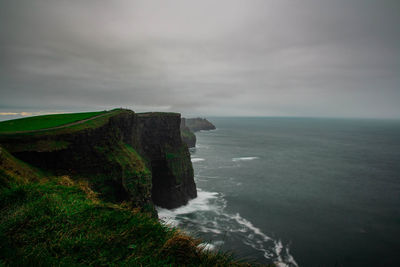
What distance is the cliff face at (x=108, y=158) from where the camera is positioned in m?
22.9

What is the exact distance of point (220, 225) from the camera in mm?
38438

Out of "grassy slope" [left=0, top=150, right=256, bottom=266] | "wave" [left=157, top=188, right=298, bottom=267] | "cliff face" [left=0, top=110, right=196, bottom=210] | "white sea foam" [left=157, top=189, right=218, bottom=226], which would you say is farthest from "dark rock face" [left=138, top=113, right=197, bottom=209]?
"grassy slope" [left=0, top=150, right=256, bottom=266]

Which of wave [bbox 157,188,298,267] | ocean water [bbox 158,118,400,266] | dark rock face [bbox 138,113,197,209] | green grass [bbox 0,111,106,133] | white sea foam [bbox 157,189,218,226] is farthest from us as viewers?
dark rock face [bbox 138,113,197,209]

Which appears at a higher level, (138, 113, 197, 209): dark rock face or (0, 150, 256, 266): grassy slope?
(0, 150, 256, 266): grassy slope

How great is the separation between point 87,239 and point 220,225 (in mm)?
36011

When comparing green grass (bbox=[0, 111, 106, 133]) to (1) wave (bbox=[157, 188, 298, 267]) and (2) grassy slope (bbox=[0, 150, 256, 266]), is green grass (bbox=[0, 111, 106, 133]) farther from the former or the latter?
(2) grassy slope (bbox=[0, 150, 256, 266])

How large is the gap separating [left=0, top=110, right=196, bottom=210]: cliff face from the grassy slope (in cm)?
1256

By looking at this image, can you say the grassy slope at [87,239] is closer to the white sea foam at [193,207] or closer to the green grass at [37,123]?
the green grass at [37,123]

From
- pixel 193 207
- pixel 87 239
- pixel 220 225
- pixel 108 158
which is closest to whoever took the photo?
pixel 87 239

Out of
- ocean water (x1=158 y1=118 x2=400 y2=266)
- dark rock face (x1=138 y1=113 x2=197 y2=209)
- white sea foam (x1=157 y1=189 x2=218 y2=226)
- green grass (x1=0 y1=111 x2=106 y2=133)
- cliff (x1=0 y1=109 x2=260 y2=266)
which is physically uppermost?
green grass (x1=0 y1=111 x2=106 y2=133)

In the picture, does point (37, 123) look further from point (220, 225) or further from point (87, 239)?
point (220, 225)

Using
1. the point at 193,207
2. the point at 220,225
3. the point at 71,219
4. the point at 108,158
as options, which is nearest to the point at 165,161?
the point at 193,207

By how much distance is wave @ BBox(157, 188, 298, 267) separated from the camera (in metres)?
30.9

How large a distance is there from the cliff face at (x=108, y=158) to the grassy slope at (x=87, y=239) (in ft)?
41.2
